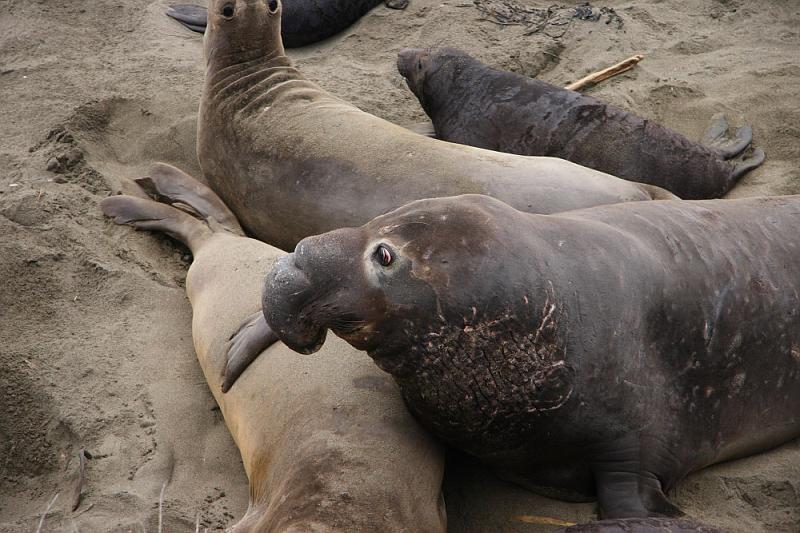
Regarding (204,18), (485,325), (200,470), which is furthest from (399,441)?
(204,18)

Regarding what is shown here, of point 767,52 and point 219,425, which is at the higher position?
point 767,52

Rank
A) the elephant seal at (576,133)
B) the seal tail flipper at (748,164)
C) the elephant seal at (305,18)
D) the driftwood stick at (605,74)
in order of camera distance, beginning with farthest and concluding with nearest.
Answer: the elephant seal at (305,18) → the driftwood stick at (605,74) → the seal tail flipper at (748,164) → the elephant seal at (576,133)

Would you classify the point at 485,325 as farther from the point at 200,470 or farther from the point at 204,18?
the point at 204,18

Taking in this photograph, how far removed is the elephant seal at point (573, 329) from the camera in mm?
2867

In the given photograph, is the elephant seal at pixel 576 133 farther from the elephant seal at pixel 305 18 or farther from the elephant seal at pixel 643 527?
the elephant seal at pixel 643 527

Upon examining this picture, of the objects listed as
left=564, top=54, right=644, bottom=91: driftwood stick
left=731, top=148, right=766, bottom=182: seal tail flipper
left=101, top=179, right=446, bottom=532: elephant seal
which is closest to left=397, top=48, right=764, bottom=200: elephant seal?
left=731, top=148, right=766, bottom=182: seal tail flipper

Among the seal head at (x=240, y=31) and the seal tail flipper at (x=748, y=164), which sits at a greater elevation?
the seal head at (x=240, y=31)

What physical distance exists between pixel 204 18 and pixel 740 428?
5.11 meters

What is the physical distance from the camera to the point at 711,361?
3.29 m

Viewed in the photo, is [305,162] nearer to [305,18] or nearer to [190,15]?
[305,18]

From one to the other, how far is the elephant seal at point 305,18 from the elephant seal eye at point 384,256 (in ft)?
14.5

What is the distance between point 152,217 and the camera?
4844 millimetres

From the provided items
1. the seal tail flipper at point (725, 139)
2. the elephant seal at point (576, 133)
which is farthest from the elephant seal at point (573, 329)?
the seal tail flipper at point (725, 139)

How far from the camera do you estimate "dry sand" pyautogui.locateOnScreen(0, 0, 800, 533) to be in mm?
3373
